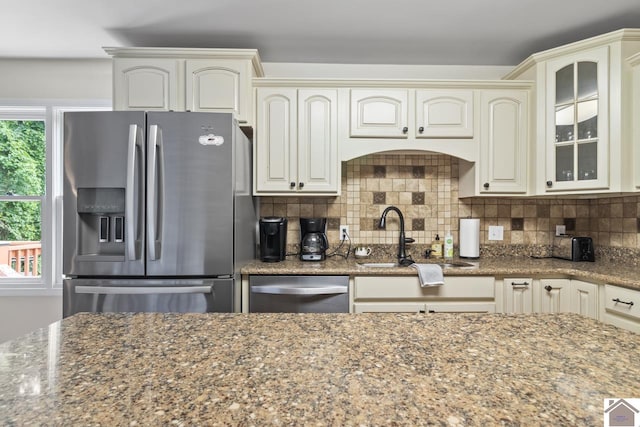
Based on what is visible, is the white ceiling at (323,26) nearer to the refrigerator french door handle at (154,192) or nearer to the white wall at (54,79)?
the white wall at (54,79)

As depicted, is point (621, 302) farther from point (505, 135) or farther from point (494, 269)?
point (505, 135)

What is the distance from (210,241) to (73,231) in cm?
77

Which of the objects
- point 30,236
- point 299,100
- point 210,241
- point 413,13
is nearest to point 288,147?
point 299,100

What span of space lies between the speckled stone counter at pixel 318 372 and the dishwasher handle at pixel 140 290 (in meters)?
0.97

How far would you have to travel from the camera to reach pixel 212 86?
7.72 ft

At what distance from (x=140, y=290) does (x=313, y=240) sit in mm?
1139

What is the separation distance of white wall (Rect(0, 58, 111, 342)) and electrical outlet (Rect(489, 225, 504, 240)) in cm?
333

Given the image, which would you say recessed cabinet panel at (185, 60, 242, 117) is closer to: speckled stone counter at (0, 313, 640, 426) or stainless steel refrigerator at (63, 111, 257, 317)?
stainless steel refrigerator at (63, 111, 257, 317)

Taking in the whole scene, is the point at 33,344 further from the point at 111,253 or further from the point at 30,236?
the point at 30,236

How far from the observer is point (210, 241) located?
6.35 feet

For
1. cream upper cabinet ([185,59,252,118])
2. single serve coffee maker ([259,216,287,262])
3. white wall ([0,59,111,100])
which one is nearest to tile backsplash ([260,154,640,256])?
single serve coffee maker ([259,216,287,262])

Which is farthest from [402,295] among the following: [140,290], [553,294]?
[140,290]

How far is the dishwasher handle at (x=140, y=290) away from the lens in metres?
1.90

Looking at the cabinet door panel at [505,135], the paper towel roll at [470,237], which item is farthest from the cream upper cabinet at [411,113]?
the paper towel roll at [470,237]
